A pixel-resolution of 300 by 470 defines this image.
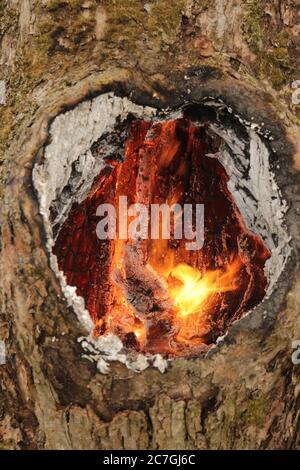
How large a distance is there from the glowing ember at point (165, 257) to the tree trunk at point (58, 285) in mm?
383

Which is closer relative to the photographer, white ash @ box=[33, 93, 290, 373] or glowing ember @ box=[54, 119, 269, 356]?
white ash @ box=[33, 93, 290, 373]

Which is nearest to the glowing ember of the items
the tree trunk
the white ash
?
the white ash

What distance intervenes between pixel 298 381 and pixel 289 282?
384 mm

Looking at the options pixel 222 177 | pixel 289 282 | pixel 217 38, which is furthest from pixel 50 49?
pixel 289 282

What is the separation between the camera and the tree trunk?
2459mm

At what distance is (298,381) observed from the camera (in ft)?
8.64

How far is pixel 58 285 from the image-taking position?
247 centimetres

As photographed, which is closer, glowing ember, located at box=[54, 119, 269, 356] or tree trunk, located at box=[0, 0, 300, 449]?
tree trunk, located at box=[0, 0, 300, 449]

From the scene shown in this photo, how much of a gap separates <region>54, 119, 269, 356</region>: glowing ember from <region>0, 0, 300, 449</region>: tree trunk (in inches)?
15.1

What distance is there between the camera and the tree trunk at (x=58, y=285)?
2.46 m

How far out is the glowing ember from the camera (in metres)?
3.12

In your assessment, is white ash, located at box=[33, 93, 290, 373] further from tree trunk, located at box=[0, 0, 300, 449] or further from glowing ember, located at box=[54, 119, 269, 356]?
glowing ember, located at box=[54, 119, 269, 356]

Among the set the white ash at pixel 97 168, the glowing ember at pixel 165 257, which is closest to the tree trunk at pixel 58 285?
the white ash at pixel 97 168
